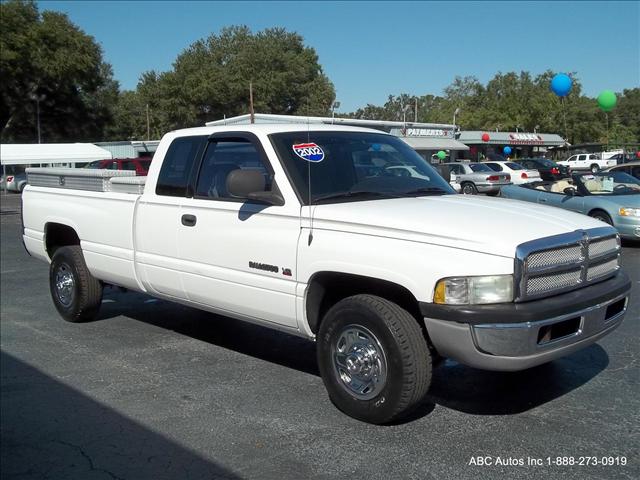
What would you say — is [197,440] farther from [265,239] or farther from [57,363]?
[57,363]

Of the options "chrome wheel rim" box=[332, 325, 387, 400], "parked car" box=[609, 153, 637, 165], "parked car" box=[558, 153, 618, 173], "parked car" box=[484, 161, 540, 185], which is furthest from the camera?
"parked car" box=[558, 153, 618, 173]

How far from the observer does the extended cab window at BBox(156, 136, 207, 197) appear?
17.8 feet

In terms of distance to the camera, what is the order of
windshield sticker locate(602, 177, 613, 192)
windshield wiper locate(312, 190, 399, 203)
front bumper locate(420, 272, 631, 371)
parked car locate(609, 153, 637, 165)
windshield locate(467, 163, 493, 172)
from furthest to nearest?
1. parked car locate(609, 153, 637, 165)
2. windshield locate(467, 163, 493, 172)
3. windshield sticker locate(602, 177, 613, 192)
4. windshield wiper locate(312, 190, 399, 203)
5. front bumper locate(420, 272, 631, 371)

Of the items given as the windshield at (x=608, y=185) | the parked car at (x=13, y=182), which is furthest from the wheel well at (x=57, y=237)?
the parked car at (x=13, y=182)

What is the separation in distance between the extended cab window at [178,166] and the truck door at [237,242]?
0.45ft

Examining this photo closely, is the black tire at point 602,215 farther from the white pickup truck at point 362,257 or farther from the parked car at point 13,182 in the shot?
the parked car at point 13,182

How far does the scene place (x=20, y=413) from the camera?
4.48 meters

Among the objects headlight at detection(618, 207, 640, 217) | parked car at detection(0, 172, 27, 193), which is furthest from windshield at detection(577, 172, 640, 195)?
parked car at detection(0, 172, 27, 193)

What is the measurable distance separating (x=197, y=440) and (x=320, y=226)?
Answer: 4.98 feet

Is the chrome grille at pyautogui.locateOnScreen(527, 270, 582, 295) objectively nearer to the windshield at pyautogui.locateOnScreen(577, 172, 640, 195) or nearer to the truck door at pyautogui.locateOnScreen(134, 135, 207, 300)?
the truck door at pyautogui.locateOnScreen(134, 135, 207, 300)

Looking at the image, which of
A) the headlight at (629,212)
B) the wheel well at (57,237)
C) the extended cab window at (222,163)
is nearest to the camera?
the extended cab window at (222,163)

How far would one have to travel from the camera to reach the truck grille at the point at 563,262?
3.64 metres

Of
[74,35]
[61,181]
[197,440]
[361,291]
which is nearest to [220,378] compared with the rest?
[197,440]

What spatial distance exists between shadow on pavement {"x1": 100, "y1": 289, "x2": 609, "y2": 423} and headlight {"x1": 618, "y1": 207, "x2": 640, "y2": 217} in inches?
272
